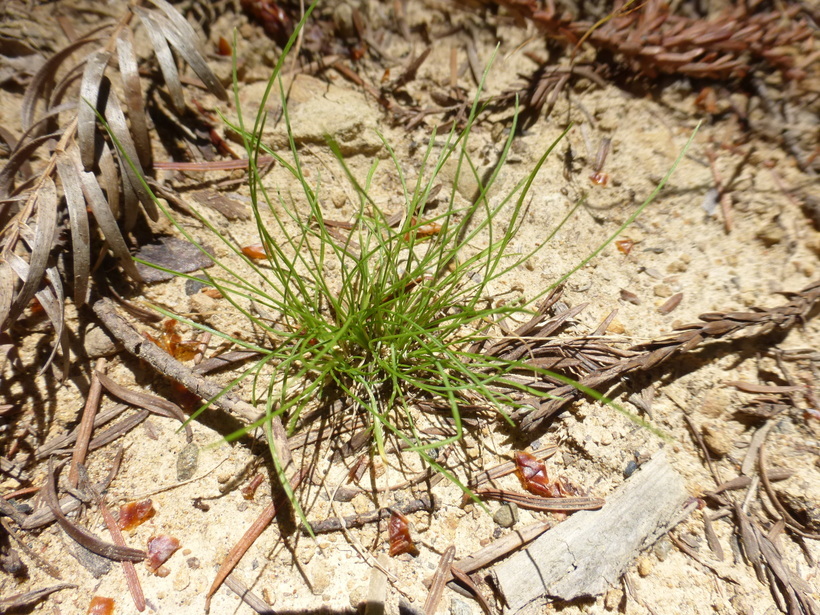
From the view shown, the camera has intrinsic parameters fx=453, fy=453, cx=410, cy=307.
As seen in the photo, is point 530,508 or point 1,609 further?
point 530,508

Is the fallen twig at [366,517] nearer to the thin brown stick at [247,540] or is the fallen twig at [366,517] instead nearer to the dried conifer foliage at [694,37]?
the thin brown stick at [247,540]

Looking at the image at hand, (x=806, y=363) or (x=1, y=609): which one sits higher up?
(x=806, y=363)

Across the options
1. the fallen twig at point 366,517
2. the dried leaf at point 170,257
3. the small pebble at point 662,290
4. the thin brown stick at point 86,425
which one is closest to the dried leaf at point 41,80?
the dried leaf at point 170,257

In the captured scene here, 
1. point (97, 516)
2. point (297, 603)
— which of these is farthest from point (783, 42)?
point (97, 516)

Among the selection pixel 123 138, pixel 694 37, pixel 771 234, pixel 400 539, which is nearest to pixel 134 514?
pixel 400 539

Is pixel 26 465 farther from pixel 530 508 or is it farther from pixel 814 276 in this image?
pixel 814 276

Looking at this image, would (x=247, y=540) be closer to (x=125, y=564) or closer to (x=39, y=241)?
(x=125, y=564)

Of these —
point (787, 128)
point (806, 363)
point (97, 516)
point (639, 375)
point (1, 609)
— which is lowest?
point (1, 609)
